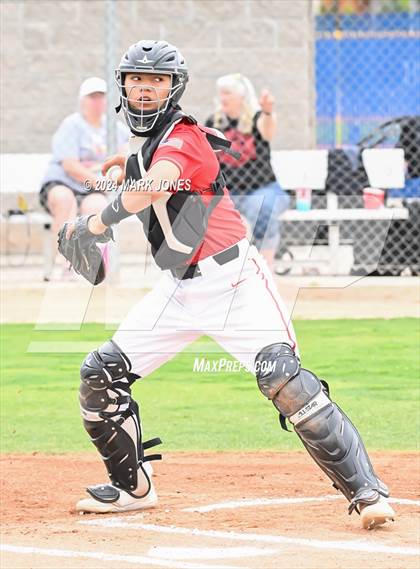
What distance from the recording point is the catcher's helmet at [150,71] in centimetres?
539

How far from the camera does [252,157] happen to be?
12.3 m

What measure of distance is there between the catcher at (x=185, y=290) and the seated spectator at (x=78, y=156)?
6.87 m

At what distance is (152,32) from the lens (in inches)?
622

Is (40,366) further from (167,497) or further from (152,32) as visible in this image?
(152,32)

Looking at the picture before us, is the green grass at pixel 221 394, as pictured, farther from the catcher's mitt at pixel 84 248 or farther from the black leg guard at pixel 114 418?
the catcher's mitt at pixel 84 248

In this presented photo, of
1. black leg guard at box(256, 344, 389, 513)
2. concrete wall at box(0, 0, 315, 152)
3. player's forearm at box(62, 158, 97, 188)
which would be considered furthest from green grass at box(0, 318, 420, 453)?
concrete wall at box(0, 0, 315, 152)

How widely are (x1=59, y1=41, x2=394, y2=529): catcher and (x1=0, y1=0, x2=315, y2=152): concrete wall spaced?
1024cm

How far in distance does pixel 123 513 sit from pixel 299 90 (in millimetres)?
10651

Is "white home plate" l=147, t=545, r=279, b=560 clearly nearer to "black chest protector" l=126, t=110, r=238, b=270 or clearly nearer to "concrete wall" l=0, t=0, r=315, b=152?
"black chest protector" l=126, t=110, r=238, b=270

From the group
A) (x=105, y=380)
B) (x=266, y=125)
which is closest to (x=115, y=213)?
(x=105, y=380)

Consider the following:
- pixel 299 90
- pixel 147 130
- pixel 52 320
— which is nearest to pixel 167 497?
pixel 147 130

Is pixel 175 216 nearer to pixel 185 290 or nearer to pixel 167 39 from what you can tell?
pixel 185 290

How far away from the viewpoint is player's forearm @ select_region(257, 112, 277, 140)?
11867mm

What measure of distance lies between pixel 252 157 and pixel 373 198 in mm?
1572
